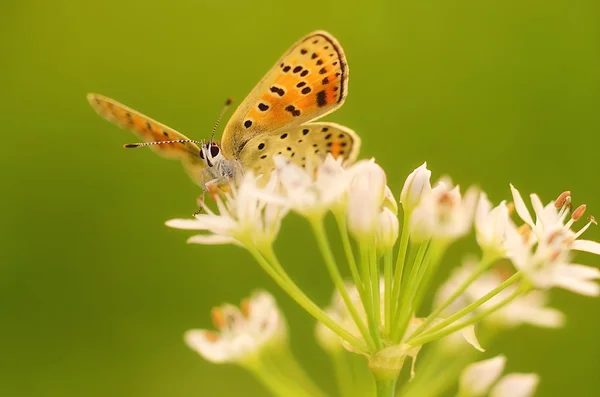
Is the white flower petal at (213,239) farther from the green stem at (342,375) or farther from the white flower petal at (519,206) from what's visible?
the white flower petal at (519,206)

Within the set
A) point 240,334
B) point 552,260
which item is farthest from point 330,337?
point 552,260

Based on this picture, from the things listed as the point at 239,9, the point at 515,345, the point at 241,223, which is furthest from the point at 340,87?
the point at 239,9

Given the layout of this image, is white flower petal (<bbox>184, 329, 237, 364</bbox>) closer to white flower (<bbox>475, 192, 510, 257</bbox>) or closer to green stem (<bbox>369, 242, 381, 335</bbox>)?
green stem (<bbox>369, 242, 381, 335</bbox>)

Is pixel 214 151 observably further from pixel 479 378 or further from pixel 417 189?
pixel 479 378

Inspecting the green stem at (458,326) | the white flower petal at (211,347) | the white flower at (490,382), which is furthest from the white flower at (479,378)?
the white flower petal at (211,347)

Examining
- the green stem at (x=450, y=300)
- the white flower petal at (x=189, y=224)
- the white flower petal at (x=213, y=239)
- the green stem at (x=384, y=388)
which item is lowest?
the green stem at (x=384, y=388)
